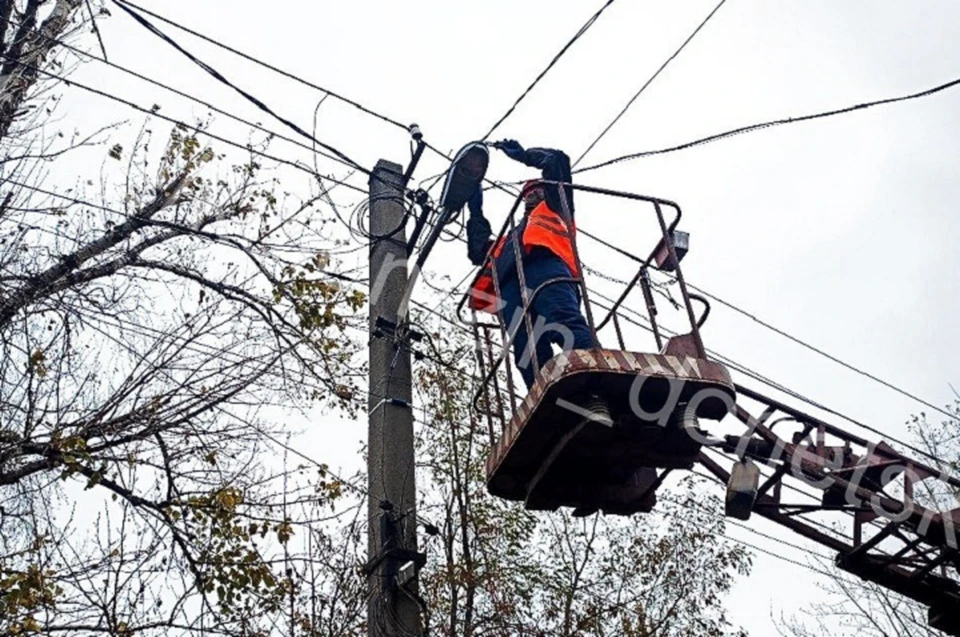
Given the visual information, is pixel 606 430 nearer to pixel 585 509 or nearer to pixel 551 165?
pixel 585 509

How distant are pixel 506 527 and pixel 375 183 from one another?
7012 millimetres

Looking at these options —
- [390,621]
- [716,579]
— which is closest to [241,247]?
[390,621]

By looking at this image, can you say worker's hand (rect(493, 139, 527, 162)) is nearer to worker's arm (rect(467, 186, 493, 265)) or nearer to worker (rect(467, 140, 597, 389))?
worker (rect(467, 140, 597, 389))

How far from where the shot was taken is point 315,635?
701 centimetres

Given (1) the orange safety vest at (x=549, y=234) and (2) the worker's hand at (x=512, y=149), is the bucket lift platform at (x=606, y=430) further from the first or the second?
(2) the worker's hand at (x=512, y=149)

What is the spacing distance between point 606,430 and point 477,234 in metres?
2.25

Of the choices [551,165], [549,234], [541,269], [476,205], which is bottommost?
[541,269]

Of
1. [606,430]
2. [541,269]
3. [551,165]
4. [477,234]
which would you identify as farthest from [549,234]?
[606,430]

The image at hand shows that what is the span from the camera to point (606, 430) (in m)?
5.92

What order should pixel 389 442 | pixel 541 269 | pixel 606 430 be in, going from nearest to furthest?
1. pixel 606 430
2. pixel 389 442
3. pixel 541 269

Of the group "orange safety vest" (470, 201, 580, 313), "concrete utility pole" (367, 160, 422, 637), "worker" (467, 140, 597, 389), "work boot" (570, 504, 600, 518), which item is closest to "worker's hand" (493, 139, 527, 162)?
"worker" (467, 140, 597, 389)

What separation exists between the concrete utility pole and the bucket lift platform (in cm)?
76

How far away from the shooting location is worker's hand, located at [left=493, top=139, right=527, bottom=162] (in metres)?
7.07

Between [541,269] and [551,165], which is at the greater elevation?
[551,165]
